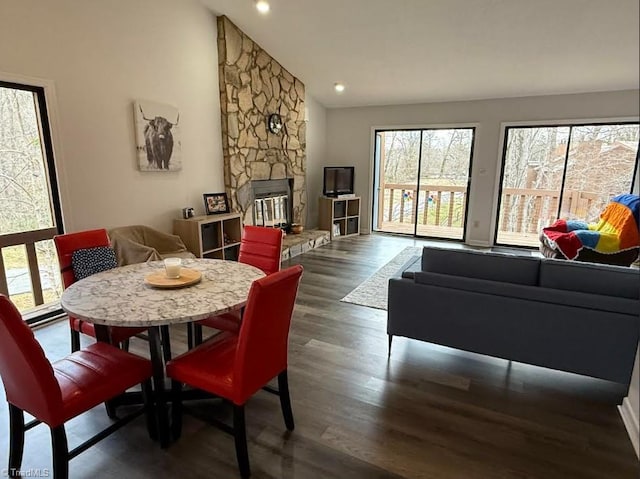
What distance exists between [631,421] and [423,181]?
501cm

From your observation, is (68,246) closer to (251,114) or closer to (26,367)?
(26,367)

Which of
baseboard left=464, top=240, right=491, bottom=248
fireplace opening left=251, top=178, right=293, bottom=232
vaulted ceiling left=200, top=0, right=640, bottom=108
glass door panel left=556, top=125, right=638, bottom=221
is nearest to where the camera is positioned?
glass door panel left=556, top=125, right=638, bottom=221

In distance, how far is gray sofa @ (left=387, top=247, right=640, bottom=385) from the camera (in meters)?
2.00

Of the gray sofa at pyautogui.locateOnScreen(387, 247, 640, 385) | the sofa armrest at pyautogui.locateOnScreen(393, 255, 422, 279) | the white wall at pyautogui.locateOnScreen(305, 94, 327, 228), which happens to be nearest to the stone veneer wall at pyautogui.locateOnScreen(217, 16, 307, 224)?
the white wall at pyautogui.locateOnScreen(305, 94, 327, 228)

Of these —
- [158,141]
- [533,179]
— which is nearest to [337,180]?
[158,141]

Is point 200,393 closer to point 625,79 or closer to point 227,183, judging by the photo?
point 625,79

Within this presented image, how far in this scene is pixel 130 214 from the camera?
12.2 feet

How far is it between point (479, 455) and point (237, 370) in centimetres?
122

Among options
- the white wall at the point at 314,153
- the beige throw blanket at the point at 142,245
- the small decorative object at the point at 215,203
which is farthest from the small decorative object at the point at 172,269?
the white wall at the point at 314,153

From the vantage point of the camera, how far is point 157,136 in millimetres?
3848

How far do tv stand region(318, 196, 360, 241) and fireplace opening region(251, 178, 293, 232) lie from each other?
0.72 m

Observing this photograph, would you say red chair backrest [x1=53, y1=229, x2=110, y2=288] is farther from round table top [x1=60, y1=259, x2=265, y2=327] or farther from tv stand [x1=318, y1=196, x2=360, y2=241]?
tv stand [x1=318, y1=196, x2=360, y2=241]

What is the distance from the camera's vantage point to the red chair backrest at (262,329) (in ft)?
4.93

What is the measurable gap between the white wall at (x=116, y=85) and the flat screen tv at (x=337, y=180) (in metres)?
2.46
